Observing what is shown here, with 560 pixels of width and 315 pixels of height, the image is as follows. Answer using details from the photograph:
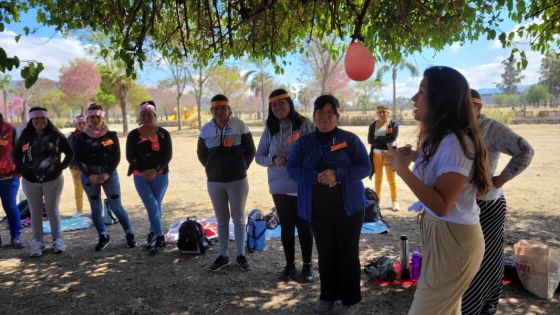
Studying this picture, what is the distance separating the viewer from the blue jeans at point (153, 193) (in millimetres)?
4934

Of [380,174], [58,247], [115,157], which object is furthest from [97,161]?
[380,174]

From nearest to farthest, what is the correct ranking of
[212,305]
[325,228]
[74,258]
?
[325,228]
[212,305]
[74,258]

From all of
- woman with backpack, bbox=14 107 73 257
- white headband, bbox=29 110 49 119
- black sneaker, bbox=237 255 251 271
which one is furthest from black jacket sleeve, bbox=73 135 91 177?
black sneaker, bbox=237 255 251 271

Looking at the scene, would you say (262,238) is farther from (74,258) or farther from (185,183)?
(185,183)

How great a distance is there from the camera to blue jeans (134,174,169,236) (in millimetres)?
4934

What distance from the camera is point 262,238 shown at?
17.1ft

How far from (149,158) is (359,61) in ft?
9.52

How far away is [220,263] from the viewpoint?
14.6 feet

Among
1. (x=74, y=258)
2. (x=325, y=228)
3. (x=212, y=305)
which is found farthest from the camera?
(x=74, y=258)

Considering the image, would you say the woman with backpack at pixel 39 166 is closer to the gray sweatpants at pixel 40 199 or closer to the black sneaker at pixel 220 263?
the gray sweatpants at pixel 40 199

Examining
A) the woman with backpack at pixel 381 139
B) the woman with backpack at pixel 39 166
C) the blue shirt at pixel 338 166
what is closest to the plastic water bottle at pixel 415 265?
the blue shirt at pixel 338 166

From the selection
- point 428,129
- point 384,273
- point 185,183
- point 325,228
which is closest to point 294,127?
point 325,228

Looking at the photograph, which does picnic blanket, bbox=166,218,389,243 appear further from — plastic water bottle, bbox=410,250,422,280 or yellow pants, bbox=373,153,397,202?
plastic water bottle, bbox=410,250,422,280

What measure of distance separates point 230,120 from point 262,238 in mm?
1742
